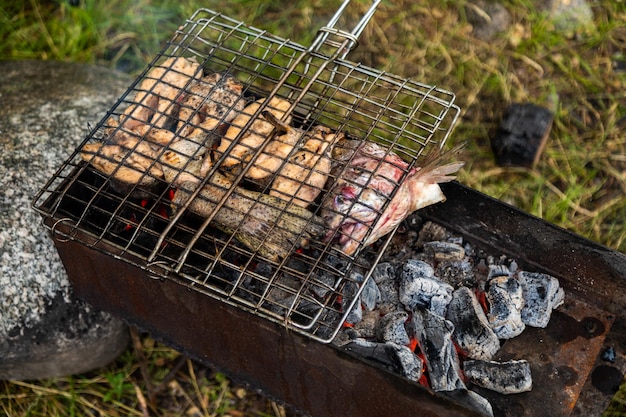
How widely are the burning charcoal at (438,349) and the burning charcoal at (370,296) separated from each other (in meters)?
0.17

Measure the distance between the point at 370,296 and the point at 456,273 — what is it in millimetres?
462

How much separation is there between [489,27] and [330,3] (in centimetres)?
120

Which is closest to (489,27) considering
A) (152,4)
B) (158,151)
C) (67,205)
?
(152,4)

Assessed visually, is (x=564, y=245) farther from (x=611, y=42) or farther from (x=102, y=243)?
(x=611, y=42)

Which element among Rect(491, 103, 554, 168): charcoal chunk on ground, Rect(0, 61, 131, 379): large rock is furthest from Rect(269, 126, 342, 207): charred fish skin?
Rect(491, 103, 554, 168): charcoal chunk on ground

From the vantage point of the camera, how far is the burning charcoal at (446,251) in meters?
2.84

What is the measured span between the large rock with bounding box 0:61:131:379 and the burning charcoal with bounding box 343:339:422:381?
1.35m

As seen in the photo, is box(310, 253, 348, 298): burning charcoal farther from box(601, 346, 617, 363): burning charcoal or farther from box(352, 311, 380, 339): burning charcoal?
box(601, 346, 617, 363): burning charcoal

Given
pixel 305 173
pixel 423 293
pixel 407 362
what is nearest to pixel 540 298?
pixel 423 293

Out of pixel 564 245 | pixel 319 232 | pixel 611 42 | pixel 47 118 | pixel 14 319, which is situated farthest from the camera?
pixel 611 42

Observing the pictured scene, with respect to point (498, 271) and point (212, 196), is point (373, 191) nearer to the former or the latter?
point (212, 196)

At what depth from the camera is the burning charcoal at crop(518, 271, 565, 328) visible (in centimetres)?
274

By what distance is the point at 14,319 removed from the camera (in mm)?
2918

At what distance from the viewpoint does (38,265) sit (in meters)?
2.97
